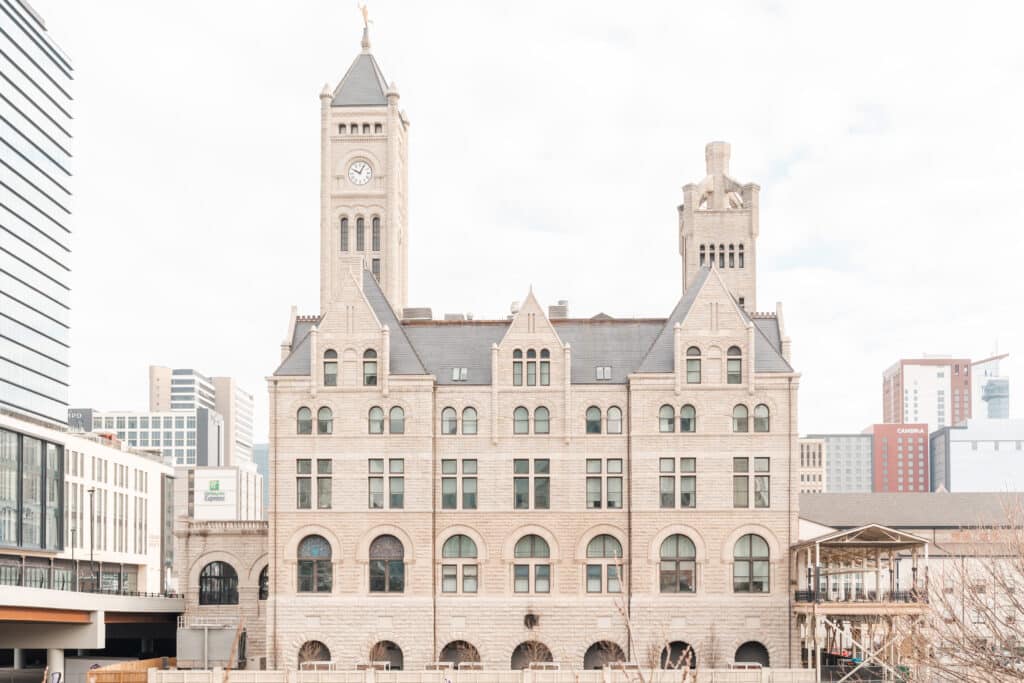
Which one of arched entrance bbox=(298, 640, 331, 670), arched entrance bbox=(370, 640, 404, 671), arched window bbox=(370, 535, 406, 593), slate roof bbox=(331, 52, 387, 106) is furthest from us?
slate roof bbox=(331, 52, 387, 106)

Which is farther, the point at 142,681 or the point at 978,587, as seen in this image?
the point at 142,681

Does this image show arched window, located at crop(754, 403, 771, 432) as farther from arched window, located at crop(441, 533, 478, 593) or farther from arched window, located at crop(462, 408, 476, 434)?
arched window, located at crop(441, 533, 478, 593)

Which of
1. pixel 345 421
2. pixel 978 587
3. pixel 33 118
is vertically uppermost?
pixel 33 118

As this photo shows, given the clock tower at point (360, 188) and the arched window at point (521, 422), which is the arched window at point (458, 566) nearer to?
the arched window at point (521, 422)

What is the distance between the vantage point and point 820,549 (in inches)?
3108

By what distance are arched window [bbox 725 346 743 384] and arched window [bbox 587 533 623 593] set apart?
1170cm

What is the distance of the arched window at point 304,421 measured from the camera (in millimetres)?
83312

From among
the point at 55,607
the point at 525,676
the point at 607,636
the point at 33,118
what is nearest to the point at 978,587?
the point at 525,676

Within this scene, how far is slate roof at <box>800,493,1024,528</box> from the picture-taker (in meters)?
123

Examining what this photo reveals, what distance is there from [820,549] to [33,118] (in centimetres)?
11374

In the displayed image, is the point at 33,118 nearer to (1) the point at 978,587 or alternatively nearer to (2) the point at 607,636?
(2) the point at 607,636

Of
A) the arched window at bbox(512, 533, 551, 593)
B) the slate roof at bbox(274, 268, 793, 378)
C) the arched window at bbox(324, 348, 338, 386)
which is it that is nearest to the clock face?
the slate roof at bbox(274, 268, 793, 378)

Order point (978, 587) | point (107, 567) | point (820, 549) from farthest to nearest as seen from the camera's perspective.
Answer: point (107, 567), point (820, 549), point (978, 587)

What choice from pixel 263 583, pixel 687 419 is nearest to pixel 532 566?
pixel 687 419
